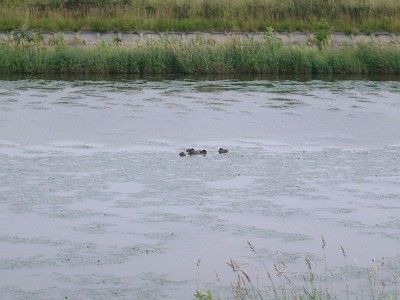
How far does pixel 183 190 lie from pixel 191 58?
13.2m

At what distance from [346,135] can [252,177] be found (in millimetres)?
4580

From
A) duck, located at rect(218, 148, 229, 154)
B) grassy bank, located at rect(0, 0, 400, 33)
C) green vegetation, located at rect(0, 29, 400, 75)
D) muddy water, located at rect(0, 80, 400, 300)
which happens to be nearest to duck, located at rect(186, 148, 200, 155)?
muddy water, located at rect(0, 80, 400, 300)

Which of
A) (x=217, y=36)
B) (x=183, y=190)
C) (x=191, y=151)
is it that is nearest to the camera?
(x=183, y=190)

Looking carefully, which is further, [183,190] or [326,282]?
[183,190]

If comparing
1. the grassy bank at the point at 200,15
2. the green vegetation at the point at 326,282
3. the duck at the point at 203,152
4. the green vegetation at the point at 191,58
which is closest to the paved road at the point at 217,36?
the grassy bank at the point at 200,15

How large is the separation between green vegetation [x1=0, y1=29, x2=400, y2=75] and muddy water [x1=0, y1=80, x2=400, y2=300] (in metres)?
3.32

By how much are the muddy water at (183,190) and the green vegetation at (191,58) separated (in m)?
3.32

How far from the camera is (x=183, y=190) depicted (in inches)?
565

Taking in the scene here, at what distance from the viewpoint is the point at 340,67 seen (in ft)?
91.1

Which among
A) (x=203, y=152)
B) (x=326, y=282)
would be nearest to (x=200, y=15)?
(x=203, y=152)

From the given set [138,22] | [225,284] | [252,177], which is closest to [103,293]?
[225,284]

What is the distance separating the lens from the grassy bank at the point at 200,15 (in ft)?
108

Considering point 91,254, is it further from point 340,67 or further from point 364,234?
point 340,67

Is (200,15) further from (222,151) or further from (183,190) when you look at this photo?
(183,190)
